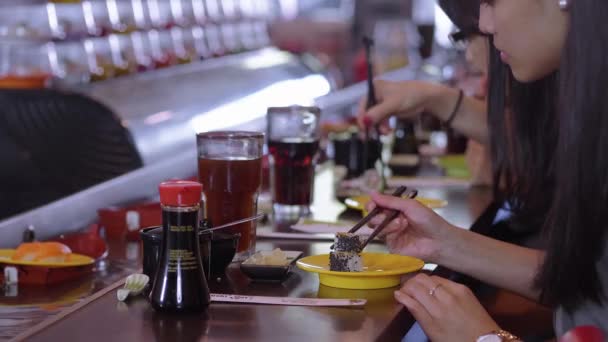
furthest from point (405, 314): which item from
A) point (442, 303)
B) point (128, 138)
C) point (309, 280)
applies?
point (128, 138)

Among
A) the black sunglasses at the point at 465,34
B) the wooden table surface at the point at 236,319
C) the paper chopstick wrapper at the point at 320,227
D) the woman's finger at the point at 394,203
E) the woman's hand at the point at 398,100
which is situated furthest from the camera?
the woman's hand at the point at 398,100

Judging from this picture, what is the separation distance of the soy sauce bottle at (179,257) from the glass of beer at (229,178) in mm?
386

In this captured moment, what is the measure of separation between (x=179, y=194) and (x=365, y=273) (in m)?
0.34

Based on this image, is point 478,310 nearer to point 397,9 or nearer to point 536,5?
point 536,5

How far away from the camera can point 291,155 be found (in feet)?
7.18

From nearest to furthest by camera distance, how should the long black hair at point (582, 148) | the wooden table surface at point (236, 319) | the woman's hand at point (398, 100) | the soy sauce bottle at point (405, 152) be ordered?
the wooden table surface at point (236, 319) < the long black hair at point (582, 148) < the woman's hand at point (398, 100) < the soy sauce bottle at point (405, 152)

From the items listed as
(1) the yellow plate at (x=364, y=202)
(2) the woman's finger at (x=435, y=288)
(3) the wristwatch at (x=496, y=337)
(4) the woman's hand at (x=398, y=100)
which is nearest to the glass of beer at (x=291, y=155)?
(1) the yellow plate at (x=364, y=202)

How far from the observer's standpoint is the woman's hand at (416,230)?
166 centimetres

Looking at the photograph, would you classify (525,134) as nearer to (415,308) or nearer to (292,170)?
(292,170)

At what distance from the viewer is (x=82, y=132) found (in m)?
3.94

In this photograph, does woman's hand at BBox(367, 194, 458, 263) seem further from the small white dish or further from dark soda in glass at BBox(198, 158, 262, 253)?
the small white dish

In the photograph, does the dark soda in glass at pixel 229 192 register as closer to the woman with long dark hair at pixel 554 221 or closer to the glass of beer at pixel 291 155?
the woman with long dark hair at pixel 554 221

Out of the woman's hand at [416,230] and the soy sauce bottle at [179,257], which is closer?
the soy sauce bottle at [179,257]

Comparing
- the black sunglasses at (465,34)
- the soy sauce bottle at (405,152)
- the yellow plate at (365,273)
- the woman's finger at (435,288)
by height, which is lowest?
the soy sauce bottle at (405,152)
